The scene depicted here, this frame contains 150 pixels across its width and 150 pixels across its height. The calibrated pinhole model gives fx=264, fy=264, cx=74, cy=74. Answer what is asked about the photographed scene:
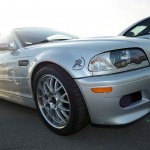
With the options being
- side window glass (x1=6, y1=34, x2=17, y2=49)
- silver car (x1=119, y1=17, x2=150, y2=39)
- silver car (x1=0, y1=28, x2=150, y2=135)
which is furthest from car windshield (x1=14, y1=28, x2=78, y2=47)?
silver car (x1=119, y1=17, x2=150, y2=39)

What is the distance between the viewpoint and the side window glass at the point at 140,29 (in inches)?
202

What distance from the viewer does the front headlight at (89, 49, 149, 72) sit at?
8.12 ft

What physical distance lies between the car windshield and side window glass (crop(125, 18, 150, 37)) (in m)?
1.58

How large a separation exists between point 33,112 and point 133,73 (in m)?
1.76

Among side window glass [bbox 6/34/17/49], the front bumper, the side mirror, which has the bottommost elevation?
the front bumper

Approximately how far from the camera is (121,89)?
2.38m

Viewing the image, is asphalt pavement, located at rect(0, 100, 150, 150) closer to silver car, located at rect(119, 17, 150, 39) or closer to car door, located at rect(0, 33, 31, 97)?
car door, located at rect(0, 33, 31, 97)

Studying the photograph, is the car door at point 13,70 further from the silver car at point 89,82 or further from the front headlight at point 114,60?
the front headlight at point 114,60

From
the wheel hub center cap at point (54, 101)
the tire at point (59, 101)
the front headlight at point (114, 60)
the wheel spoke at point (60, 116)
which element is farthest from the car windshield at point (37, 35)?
the front headlight at point (114, 60)

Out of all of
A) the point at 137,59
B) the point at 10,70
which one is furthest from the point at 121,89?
the point at 10,70

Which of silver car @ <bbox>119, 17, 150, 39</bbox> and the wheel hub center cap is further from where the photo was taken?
silver car @ <bbox>119, 17, 150, 39</bbox>

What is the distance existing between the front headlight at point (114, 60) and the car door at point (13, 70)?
99 cm

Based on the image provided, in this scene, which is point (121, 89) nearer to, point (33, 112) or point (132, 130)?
point (132, 130)

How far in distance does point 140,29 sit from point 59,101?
121 inches
